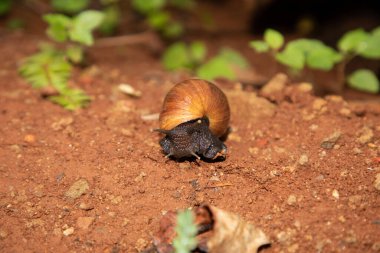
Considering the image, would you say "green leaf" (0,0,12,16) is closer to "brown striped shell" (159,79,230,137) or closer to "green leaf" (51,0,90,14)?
"green leaf" (51,0,90,14)

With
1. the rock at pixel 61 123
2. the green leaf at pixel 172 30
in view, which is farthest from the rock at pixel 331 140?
the green leaf at pixel 172 30

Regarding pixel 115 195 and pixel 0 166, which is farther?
pixel 0 166

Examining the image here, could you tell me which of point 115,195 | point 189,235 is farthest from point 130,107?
point 189,235

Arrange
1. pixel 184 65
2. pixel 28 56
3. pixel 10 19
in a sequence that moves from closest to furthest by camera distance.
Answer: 1. pixel 28 56
2. pixel 184 65
3. pixel 10 19

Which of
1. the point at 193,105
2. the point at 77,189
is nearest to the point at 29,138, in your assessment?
the point at 77,189

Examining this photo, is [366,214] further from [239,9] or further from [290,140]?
[239,9]

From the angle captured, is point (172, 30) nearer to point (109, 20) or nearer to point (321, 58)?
point (109, 20)
